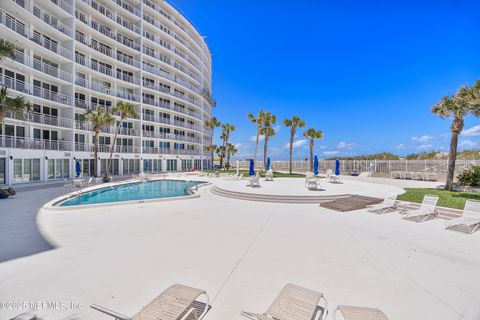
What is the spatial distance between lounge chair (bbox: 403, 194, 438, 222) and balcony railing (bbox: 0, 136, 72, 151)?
28434mm

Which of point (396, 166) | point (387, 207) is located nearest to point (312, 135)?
point (396, 166)

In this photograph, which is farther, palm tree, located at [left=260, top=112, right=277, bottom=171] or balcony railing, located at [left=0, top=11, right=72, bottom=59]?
palm tree, located at [left=260, top=112, right=277, bottom=171]

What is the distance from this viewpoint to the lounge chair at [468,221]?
760 centimetres

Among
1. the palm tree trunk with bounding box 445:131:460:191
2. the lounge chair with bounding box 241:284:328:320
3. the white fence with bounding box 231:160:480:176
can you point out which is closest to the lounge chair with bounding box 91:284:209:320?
the lounge chair with bounding box 241:284:328:320

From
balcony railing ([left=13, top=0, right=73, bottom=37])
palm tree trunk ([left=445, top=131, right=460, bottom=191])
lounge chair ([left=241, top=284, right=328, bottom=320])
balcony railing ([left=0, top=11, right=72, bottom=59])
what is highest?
balcony railing ([left=13, top=0, right=73, bottom=37])

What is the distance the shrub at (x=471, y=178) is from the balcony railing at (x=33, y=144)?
115 feet

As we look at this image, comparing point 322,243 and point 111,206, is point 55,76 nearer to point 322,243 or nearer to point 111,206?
point 111,206

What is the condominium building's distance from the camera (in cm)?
2114

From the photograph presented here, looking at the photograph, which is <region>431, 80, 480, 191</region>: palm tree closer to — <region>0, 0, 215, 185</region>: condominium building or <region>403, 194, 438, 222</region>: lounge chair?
<region>403, 194, 438, 222</region>: lounge chair

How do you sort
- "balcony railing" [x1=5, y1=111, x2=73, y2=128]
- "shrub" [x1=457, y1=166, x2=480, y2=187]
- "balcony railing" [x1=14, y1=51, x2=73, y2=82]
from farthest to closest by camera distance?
"balcony railing" [x1=5, y1=111, x2=73, y2=128] → "balcony railing" [x1=14, y1=51, x2=73, y2=82] → "shrub" [x1=457, y1=166, x2=480, y2=187]

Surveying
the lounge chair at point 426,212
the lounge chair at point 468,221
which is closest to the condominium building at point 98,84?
the lounge chair at point 426,212

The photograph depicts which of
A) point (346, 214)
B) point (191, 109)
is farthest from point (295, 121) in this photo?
point (346, 214)

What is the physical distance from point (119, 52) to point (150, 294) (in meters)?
38.5

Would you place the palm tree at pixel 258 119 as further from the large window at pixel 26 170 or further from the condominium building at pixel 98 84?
the large window at pixel 26 170
